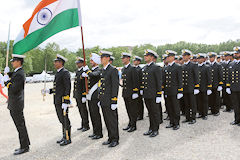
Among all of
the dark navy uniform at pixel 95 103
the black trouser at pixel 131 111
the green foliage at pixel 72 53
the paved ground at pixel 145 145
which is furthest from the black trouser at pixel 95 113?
the green foliage at pixel 72 53

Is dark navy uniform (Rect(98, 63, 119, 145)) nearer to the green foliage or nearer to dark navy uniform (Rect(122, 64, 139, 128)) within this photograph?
dark navy uniform (Rect(122, 64, 139, 128))

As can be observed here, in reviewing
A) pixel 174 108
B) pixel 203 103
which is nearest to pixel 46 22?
pixel 174 108

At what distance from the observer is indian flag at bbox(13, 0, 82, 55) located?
5785 millimetres

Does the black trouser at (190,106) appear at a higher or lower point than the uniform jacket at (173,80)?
lower

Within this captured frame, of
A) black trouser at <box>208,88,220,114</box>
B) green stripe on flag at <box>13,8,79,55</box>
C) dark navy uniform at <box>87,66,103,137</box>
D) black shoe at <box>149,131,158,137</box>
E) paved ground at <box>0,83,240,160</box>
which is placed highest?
green stripe on flag at <box>13,8,79,55</box>

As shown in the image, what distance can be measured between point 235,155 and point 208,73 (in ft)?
12.7

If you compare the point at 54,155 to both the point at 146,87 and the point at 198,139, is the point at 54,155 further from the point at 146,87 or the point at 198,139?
the point at 198,139

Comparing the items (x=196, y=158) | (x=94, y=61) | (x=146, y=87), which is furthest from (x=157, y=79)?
(x=196, y=158)

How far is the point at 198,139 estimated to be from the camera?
18.1ft

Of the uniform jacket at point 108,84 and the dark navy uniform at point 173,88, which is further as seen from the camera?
the dark navy uniform at point 173,88

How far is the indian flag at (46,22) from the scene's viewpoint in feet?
19.0

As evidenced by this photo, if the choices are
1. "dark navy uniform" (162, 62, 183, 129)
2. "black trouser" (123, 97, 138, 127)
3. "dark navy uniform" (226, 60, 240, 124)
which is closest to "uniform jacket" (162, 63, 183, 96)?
"dark navy uniform" (162, 62, 183, 129)

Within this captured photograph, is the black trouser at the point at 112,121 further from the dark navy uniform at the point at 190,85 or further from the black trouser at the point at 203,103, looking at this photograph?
the black trouser at the point at 203,103

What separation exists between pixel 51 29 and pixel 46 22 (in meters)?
0.22
